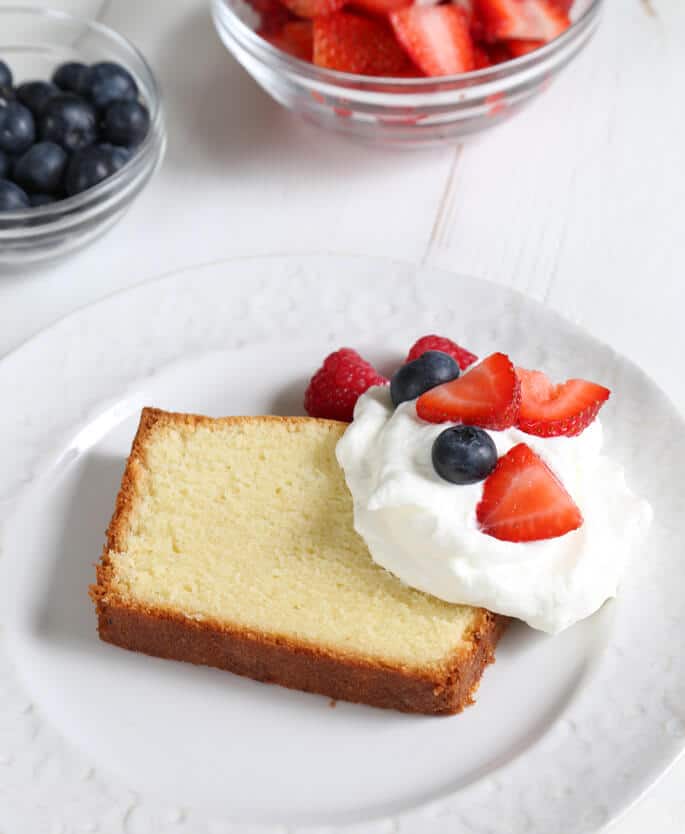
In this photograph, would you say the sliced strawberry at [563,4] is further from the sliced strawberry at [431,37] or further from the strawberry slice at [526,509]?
the strawberry slice at [526,509]

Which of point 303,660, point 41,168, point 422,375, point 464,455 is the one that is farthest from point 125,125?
point 303,660

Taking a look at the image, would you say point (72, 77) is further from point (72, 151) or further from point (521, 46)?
point (521, 46)

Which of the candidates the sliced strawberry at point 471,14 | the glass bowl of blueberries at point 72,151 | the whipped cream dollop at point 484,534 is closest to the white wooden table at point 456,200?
the glass bowl of blueberries at point 72,151

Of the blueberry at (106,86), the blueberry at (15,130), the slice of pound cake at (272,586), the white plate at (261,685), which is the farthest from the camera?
the blueberry at (106,86)

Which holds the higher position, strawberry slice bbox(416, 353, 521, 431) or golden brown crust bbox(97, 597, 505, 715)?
strawberry slice bbox(416, 353, 521, 431)

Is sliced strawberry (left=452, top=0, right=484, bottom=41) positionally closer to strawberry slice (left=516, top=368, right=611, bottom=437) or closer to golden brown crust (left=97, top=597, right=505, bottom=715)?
strawberry slice (left=516, top=368, right=611, bottom=437)

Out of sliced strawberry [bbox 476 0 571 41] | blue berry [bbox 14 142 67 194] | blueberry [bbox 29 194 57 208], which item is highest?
sliced strawberry [bbox 476 0 571 41]

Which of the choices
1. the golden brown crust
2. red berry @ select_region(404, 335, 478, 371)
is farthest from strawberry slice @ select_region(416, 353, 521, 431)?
the golden brown crust
